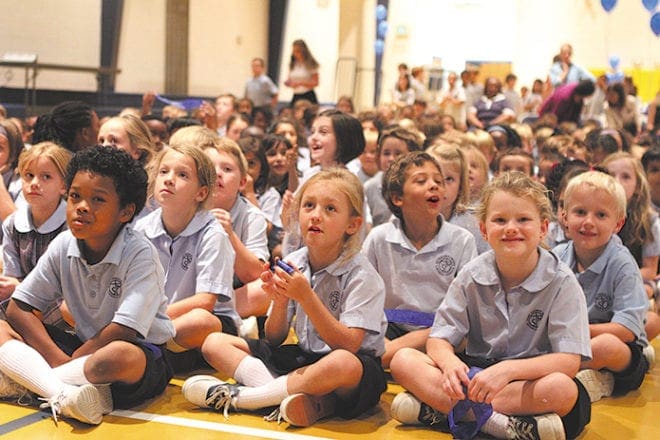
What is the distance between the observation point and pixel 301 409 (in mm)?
2834

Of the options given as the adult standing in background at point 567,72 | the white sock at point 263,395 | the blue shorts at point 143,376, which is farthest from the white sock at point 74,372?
the adult standing in background at point 567,72

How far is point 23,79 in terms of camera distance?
1190 centimetres

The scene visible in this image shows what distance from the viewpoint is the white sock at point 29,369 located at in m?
2.86

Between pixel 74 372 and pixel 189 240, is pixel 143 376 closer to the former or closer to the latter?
pixel 74 372

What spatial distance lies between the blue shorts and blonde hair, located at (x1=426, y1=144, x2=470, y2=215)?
157 centimetres

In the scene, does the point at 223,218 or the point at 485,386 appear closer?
the point at 485,386

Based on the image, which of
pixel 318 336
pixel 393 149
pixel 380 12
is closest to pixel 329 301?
pixel 318 336

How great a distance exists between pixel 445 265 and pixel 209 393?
110cm

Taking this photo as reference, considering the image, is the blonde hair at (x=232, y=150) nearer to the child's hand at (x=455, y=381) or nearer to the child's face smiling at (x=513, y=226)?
the child's face smiling at (x=513, y=226)

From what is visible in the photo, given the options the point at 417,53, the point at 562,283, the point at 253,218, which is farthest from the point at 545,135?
the point at 417,53

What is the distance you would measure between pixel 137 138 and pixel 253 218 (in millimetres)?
733

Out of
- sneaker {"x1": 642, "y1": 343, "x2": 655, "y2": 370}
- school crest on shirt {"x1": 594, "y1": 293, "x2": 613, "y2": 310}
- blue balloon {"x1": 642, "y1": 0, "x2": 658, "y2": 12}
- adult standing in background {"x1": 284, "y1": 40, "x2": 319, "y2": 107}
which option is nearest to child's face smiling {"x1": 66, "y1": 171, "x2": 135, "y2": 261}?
school crest on shirt {"x1": 594, "y1": 293, "x2": 613, "y2": 310}

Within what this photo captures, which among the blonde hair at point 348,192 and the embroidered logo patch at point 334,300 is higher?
the blonde hair at point 348,192

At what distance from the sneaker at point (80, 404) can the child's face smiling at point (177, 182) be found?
0.88m
